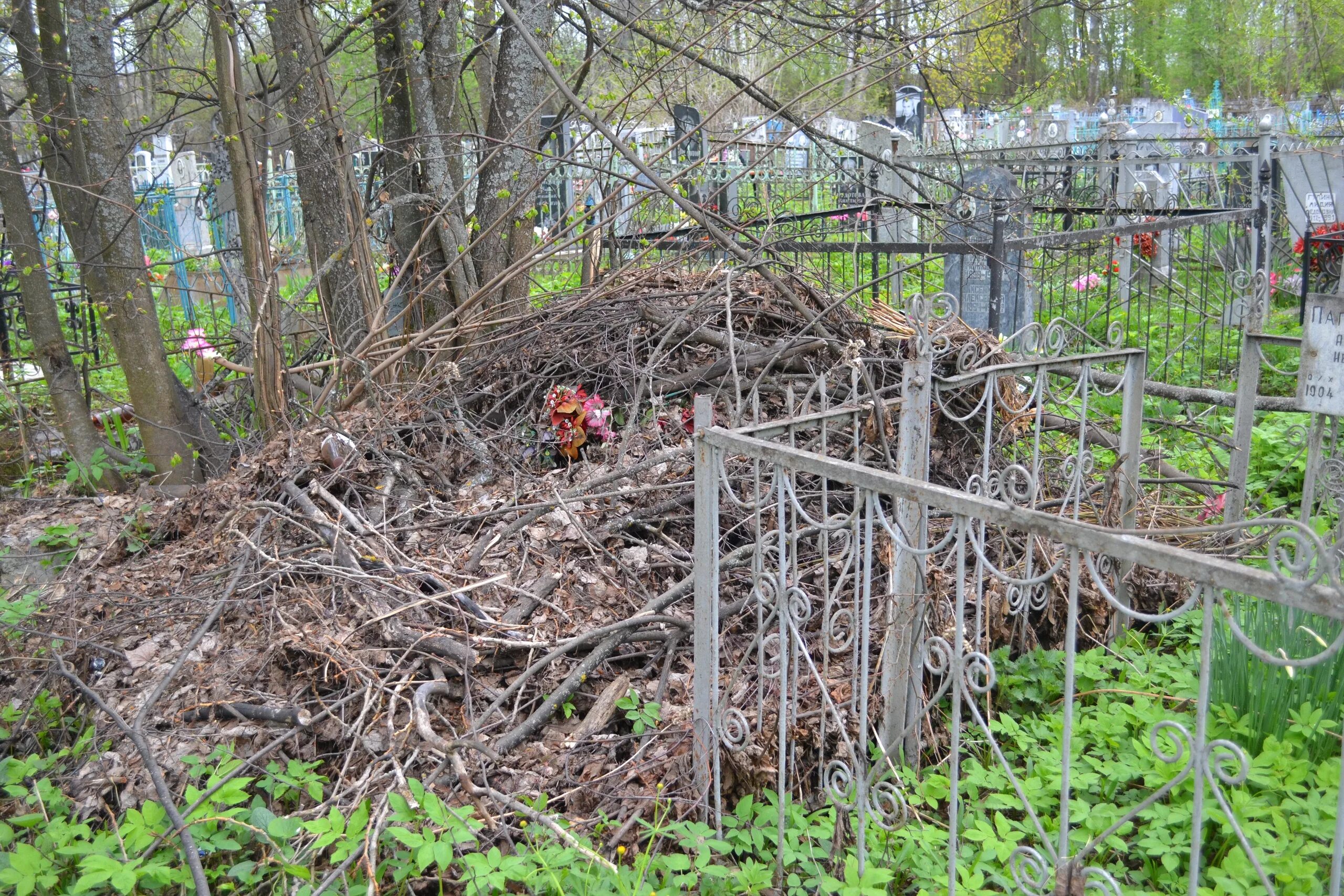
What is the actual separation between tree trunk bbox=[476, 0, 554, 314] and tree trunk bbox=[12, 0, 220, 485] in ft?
7.08

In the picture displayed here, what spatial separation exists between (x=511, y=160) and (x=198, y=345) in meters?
2.59

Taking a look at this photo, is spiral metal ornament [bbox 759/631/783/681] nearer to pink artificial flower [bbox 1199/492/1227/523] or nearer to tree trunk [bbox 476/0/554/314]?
pink artificial flower [bbox 1199/492/1227/523]

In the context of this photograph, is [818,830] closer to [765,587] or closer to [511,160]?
[765,587]

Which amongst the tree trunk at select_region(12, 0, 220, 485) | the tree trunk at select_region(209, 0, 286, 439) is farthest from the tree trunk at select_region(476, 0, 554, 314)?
the tree trunk at select_region(12, 0, 220, 485)

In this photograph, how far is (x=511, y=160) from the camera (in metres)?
6.70

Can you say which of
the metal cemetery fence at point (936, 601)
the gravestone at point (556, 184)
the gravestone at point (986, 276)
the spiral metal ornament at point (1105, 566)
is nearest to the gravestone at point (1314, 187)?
the gravestone at point (986, 276)

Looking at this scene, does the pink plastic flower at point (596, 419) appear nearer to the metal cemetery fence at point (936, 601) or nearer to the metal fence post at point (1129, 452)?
the metal cemetery fence at point (936, 601)

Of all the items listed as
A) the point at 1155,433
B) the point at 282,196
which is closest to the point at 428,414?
the point at 1155,433

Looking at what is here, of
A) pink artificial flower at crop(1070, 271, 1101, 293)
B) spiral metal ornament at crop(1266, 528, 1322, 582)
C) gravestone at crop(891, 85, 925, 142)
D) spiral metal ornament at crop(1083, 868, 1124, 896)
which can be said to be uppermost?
gravestone at crop(891, 85, 925, 142)

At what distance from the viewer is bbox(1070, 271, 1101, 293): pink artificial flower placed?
8.67 metres

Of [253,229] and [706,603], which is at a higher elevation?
[253,229]

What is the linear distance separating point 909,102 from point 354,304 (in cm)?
866

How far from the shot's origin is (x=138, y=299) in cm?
639

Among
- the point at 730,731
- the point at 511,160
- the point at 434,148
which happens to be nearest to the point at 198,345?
the point at 434,148
